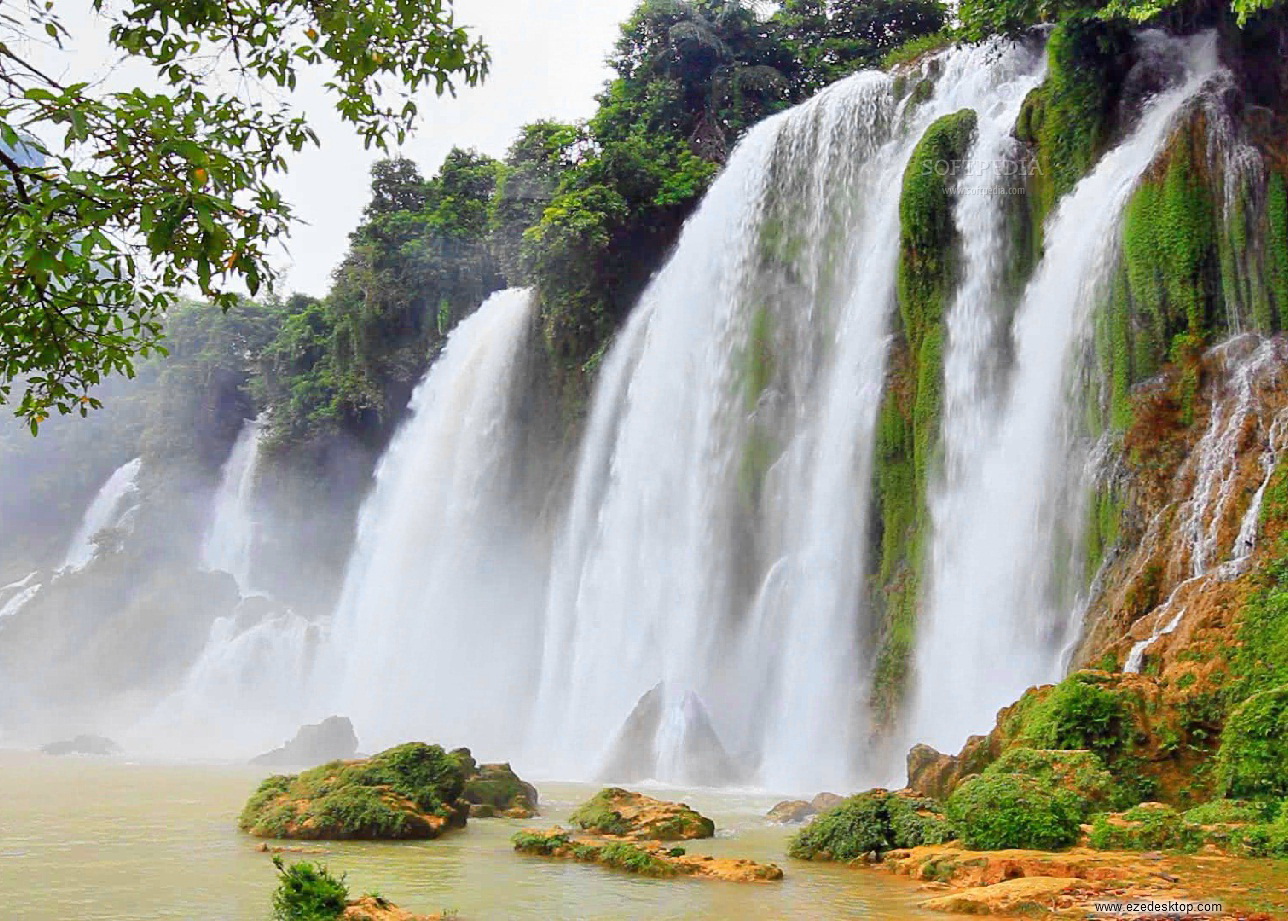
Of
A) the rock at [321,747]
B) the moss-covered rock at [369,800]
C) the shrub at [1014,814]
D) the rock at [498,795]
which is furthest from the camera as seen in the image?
the rock at [321,747]

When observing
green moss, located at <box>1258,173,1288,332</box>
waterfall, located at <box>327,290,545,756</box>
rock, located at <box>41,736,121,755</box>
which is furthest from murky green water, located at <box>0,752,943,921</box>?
waterfall, located at <box>327,290,545,756</box>

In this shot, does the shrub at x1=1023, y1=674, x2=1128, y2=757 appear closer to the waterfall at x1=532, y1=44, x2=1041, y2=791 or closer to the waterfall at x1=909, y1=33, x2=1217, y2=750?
the waterfall at x1=909, y1=33, x2=1217, y2=750

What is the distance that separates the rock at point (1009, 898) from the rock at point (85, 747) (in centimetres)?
2445

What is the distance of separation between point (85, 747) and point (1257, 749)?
1001 inches

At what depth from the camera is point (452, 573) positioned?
31.1m

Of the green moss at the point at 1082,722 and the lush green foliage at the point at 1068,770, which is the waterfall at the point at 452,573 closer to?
the green moss at the point at 1082,722

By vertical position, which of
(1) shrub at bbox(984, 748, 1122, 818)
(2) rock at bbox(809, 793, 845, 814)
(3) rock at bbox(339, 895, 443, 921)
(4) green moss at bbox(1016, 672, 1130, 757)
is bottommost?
(3) rock at bbox(339, 895, 443, 921)

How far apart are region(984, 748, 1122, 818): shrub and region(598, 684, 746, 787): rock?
26.0ft

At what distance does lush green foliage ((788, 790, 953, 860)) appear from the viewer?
9203 mm

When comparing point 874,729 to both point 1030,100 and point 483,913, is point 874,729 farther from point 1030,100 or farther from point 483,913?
point 483,913

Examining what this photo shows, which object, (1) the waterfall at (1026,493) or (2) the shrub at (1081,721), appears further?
(1) the waterfall at (1026,493)

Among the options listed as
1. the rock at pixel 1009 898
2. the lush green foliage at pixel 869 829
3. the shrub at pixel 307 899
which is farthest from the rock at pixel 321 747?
the rock at pixel 1009 898

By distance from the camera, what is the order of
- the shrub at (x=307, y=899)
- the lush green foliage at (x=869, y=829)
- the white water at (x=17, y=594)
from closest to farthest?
the shrub at (x=307, y=899)
the lush green foliage at (x=869, y=829)
the white water at (x=17, y=594)

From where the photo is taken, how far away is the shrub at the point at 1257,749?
8.63 metres
